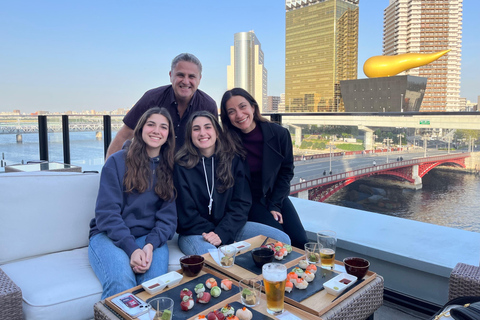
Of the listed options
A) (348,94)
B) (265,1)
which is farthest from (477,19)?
(348,94)

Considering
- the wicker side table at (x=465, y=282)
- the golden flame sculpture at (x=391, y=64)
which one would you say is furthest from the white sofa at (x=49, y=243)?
the golden flame sculpture at (x=391, y=64)

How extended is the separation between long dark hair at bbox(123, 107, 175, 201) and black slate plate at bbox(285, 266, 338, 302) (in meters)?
0.86

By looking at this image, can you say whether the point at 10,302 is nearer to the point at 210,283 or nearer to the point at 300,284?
the point at 210,283

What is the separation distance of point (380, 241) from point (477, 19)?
4988 centimetres

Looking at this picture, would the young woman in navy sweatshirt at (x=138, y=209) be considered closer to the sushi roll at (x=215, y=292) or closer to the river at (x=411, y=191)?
the sushi roll at (x=215, y=292)

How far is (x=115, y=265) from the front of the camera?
1.52 metres

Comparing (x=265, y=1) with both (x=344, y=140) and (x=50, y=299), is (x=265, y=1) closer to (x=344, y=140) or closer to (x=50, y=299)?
(x=344, y=140)

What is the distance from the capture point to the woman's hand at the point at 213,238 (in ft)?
5.93

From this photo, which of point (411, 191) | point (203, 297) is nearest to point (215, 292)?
point (203, 297)

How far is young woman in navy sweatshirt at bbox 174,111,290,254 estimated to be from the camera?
1904 millimetres

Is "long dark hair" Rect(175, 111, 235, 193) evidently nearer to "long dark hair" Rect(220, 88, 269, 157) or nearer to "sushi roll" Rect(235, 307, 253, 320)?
"long dark hair" Rect(220, 88, 269, 157)

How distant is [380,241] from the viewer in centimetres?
235

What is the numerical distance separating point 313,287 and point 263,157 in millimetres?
1147

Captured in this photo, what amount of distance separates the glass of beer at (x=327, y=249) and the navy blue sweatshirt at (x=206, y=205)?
60 centimetres
